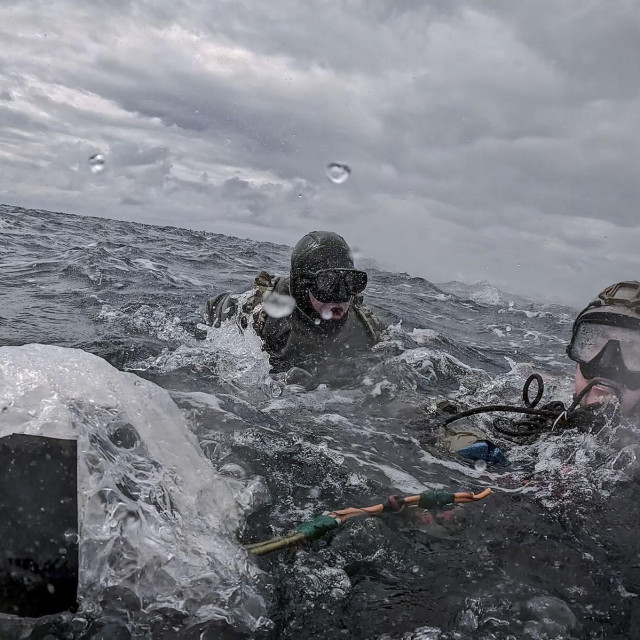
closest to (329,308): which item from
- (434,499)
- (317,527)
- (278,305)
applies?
(278,305)

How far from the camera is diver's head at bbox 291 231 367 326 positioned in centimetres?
571

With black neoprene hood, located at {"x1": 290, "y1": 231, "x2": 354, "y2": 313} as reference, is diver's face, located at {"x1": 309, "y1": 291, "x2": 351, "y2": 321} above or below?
below

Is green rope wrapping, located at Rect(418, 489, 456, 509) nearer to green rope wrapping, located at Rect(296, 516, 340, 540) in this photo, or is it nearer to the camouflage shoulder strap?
green rope wrapping, located at Rect(296, 516, 340, 540)

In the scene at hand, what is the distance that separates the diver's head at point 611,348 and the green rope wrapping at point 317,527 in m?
2.23

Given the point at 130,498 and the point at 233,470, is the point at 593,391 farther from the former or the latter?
the point at 130,498

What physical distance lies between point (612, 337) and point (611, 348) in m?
0.11

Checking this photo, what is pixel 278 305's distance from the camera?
6.18 meters

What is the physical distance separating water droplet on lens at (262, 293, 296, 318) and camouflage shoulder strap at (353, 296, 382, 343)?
0.93m

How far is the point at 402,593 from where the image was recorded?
2010 mm

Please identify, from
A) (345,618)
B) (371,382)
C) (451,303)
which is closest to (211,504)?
(345,618)

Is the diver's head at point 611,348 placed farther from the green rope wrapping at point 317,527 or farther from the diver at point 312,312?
the diver at point 312,312

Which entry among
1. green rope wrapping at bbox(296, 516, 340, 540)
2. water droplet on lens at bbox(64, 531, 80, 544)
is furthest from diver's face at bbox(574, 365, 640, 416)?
water droplet on lens at bbox(64, 531, 80, 544)

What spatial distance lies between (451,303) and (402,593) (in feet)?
50.2

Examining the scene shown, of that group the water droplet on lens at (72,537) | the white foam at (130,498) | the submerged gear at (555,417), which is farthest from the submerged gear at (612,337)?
the water droplet on lens at (72,537)
